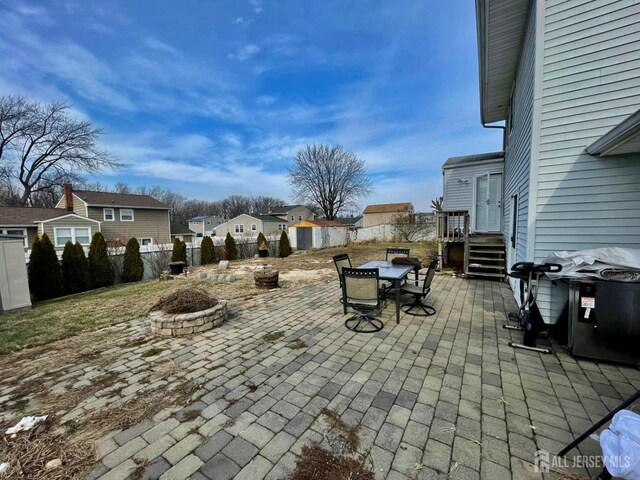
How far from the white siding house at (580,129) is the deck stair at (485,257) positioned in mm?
3506

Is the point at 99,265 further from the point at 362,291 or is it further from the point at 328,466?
the point at 328,466

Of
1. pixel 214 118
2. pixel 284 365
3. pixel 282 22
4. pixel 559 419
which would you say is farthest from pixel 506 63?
pixel 214 118

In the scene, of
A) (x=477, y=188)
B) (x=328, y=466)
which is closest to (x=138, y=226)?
(x=477, y=188)

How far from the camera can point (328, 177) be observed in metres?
29.6

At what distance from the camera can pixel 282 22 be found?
757 centimetres

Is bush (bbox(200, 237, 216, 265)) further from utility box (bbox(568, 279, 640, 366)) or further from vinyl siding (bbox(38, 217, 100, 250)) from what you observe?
utility box (bbox(568, 279, 640, 366))

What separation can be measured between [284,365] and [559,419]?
2485mm

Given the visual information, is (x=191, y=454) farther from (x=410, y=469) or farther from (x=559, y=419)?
(x=559, y=419)

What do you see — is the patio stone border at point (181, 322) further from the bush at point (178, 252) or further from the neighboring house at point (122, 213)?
the neighboring house at point (122, 213)

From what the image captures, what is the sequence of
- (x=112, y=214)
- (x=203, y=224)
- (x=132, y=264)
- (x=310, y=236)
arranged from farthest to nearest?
(x=203, y=224)
(x=310, y=236)
(x=112, y=214)
(x=132, y=264)

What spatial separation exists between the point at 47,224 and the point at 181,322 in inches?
738

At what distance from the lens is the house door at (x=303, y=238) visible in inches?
766

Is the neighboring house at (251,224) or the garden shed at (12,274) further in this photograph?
the neighboring house at (251,224)

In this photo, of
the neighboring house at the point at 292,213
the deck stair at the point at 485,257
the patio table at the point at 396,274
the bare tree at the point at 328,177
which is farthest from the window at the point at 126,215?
the deck stair at the point at 485,257
